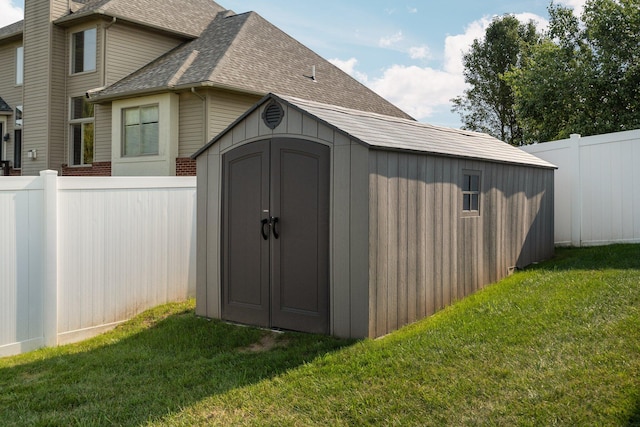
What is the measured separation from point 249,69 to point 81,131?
5420 millimetres

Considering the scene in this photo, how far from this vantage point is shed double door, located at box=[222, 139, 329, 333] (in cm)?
630

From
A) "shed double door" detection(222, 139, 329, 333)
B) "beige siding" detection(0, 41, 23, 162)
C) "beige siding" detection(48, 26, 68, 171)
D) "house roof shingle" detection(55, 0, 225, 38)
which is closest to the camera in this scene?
"shed double door" detection(222, 139, 329, 333)

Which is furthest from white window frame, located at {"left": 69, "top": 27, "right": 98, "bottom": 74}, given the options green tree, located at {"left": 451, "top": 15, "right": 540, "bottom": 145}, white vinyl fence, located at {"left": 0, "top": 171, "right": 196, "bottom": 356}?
green tree, located at {"left": 451, "top": 15, "right": 540, "bottom": 145}

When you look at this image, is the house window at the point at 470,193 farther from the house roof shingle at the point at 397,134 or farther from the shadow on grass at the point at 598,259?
the shadow on grass at the point at 598,259

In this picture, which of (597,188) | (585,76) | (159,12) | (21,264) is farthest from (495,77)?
(21,264)

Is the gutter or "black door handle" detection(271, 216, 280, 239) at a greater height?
the gutter

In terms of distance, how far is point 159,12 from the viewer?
17.2 metres

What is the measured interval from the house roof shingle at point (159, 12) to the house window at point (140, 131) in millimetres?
2666

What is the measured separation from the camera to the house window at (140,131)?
1485cm

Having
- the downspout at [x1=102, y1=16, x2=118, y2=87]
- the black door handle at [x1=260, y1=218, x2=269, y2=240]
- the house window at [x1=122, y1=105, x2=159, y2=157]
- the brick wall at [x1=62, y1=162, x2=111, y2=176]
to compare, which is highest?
the downspout at [x1=102, y1=16, x2=118, y2=87]

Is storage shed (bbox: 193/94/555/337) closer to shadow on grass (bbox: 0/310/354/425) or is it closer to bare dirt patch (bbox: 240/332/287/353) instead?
bare dirt patch (bbox: 240/332/287/353)

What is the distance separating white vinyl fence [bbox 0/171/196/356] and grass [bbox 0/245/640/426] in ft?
1.32

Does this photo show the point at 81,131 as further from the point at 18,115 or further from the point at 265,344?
the point at 265,344

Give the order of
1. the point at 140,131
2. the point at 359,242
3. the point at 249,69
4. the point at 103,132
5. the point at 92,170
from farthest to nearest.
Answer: the point at 92,170 < the point at 103,132 < the point at 249,69 < the point at 140,131 < the point at 359,242
